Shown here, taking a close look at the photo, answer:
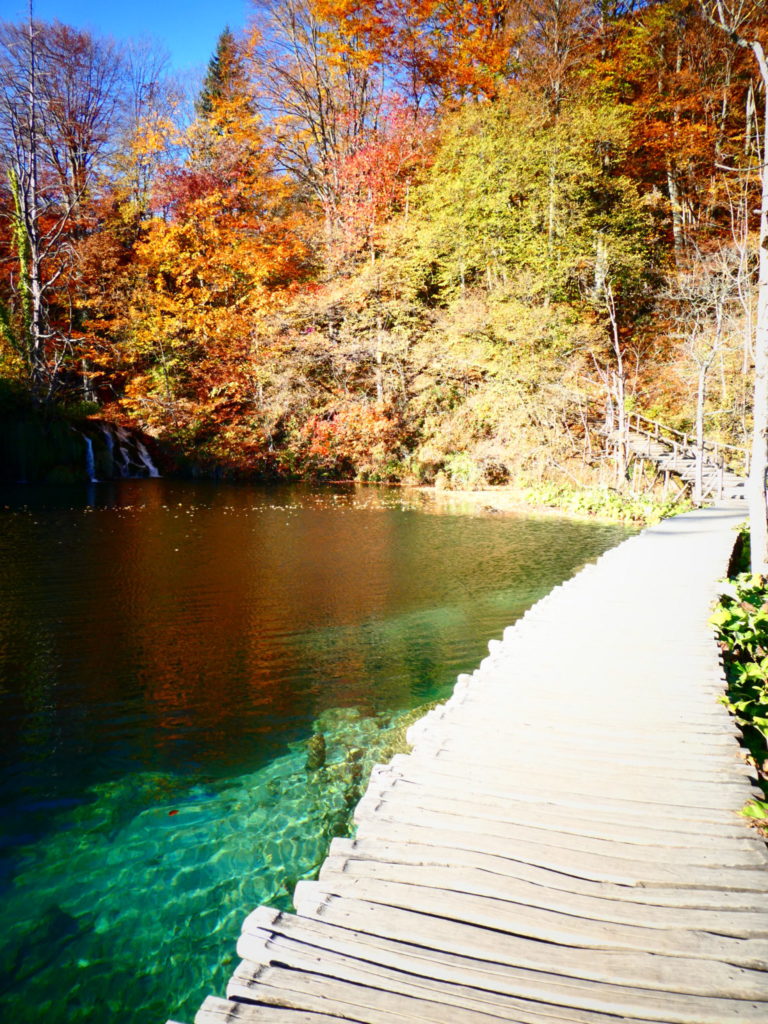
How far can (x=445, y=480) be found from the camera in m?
21.3

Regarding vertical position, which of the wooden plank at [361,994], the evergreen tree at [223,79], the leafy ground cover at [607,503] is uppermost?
the evergreen tree at [223,79]

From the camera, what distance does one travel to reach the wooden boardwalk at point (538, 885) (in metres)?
1.69

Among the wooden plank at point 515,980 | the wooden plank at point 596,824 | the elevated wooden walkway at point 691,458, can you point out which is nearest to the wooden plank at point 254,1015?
the wooden plank at point 515,980

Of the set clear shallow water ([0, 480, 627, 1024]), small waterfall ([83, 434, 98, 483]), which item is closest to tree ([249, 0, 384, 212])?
small waterfall ([83, 434, 98, 483])

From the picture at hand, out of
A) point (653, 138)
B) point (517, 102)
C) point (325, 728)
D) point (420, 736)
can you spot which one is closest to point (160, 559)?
point (325, 728)

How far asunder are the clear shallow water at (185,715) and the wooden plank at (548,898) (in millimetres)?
1143

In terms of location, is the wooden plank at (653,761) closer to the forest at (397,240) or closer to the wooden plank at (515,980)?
the wooden plank at (515,980)

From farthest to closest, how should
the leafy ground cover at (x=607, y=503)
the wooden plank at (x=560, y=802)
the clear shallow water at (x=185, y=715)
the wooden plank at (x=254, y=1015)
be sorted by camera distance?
1. the leafy ground cover at (x=607, y=503)
2. the clear shallow water at (x=185, y=715)
3. the wooden plank at (x=560, y=802)
4. the wooden plank at (x=254, y=1015)

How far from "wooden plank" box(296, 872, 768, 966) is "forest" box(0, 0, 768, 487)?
17.2m

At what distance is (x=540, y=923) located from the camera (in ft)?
6.45

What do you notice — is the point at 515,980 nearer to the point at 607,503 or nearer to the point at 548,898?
the point at 548,898

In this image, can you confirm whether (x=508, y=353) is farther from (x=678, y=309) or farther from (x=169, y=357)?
(x=169, y=357)

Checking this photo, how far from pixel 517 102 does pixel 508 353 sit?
9.78 meters

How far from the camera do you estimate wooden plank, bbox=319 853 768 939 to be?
6.46 feet
